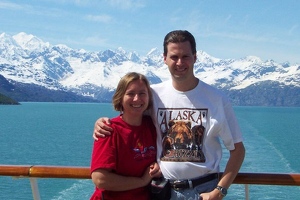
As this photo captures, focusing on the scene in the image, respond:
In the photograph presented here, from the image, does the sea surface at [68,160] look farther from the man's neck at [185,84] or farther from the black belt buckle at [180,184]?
the black belt buckle at [180,184]

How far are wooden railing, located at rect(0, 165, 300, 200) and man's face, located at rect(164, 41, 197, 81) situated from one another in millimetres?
824

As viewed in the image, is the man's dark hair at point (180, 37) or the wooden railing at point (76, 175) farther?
the wooden railing at point (76, 175)

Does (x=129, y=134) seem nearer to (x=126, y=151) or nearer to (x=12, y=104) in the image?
(x=126, y=151)

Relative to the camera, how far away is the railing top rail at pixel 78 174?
3.17 m

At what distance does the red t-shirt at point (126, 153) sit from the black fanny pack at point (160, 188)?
3.5 inches

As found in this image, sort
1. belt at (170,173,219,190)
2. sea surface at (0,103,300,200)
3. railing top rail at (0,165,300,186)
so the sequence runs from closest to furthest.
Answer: belt at (170,173,219,190), railing top rail at (0,165,300,186), sea surface at (0,103,300,200)

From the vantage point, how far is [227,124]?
300 centimetres

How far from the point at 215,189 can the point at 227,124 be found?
0.43 m

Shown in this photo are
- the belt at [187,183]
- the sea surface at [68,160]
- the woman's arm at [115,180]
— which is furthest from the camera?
the sea surface at [68,160]

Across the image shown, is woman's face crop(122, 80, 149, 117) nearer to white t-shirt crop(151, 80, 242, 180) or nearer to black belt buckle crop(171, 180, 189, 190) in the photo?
white t-shirt crop(151, 80, 242, 180)

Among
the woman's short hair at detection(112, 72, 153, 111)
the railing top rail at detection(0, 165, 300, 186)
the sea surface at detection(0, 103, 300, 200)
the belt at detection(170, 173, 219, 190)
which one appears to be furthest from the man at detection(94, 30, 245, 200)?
the sea surface at detection(0, 103, 300, 200)

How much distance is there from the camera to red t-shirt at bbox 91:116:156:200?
9.47 feet

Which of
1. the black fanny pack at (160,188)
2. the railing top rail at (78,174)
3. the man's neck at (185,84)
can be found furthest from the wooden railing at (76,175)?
the man's neck at (185,84)

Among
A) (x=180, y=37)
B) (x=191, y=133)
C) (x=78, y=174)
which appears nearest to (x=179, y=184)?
(x=191, y=133)
